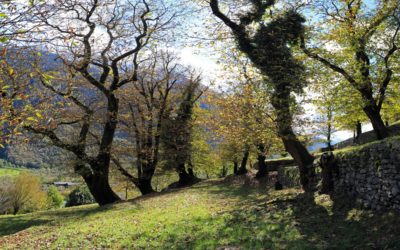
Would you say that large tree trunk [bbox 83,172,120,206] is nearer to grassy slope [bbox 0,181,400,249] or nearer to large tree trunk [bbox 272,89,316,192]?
grassy slope [bbox 0,181,400,249]

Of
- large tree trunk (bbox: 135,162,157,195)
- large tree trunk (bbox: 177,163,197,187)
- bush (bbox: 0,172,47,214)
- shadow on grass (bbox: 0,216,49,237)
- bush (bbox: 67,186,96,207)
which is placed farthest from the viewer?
bush (bbox: 0,172,47,214)

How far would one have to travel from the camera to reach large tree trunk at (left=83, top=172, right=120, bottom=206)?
79.7ft

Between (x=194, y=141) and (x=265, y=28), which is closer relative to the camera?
(x=265, y=28)

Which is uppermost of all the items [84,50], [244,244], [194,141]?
[84,50]

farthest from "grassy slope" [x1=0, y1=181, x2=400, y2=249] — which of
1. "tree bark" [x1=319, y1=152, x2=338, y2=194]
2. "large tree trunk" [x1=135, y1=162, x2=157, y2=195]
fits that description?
"large tree trunk" [x1=135, y1=162, x2=157, y2=195]

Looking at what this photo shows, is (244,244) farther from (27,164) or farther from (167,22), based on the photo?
Result: (27,164)

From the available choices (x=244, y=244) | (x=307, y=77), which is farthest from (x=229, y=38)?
(x=244, y=244)

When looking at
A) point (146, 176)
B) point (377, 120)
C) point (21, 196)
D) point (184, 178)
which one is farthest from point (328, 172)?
point (21, 196)

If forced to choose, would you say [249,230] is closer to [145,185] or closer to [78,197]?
[145,185]

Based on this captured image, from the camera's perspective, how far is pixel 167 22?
78.4 feet

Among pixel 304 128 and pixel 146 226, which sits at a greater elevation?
pixel 304 128

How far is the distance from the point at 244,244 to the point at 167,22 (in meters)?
18.2

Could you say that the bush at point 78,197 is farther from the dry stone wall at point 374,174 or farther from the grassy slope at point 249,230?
the dry stone wall at point 374,174

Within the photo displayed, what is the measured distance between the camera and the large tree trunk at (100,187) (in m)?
24.3
